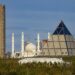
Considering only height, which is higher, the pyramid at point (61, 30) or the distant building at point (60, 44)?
the pyramid at point (61, 30)

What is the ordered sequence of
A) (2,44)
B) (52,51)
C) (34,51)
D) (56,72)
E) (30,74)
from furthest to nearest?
(2,44), (34,51), (52,51), (56,72), (30,74)

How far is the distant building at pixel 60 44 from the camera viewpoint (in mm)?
125856

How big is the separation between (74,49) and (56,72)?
9310 centimetres

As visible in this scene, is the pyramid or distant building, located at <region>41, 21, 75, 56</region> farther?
the pyramid

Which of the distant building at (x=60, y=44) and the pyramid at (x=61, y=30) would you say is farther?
the pyramid at (x=61, y=30)

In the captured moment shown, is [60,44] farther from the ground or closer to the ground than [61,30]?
closer to the ground

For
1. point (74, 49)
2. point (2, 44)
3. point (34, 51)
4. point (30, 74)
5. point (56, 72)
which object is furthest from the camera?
point (2, 44)

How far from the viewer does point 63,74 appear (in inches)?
1603

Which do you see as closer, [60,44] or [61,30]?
[60,44]

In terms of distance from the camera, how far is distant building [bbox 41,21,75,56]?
413 ft

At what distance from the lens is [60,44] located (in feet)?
423

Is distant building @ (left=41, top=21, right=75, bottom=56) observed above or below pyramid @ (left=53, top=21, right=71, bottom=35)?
below

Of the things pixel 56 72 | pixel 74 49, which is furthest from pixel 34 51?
pixel 56 72

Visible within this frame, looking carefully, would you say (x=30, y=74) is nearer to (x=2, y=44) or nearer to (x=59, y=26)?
(x=59, y=26)
